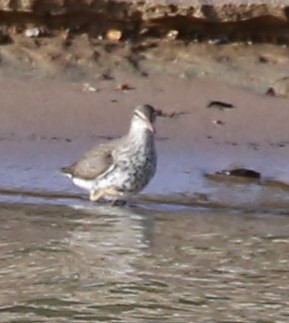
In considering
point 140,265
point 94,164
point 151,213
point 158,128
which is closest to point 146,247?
point 140,265

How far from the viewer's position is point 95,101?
10469mm

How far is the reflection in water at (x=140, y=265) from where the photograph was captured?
6762 mm

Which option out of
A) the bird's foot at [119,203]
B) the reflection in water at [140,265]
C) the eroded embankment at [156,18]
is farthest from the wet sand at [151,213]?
the eroded embankment at [156,18]

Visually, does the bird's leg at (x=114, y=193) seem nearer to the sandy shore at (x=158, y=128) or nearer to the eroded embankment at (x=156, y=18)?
the sandy shore at (x=158, y=128)

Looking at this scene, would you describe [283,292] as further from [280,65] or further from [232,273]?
[280,65]

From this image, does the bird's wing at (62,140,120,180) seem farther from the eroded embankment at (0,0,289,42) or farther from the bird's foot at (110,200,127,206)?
the eroded embankment at (0,0,289,42)

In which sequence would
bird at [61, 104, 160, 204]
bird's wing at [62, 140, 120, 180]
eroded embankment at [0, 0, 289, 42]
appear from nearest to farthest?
bird at [61, 104, 160, 204] < bird's wing at [62, 140, 120, 180] < eroded embankment at [0, 0, 289, 42]

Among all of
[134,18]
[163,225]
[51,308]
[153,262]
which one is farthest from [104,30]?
[51,308]

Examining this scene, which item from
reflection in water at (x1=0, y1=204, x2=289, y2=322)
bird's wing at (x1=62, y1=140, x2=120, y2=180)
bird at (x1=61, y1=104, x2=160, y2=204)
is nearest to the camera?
reflection in water at (x1=0, y1=204, x2=289, y2=322)

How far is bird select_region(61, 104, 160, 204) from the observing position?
874 cm

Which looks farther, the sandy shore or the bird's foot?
the sandy shore

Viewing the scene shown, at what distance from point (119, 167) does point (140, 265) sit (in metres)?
1.47

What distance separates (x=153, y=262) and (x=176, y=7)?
12.6ft

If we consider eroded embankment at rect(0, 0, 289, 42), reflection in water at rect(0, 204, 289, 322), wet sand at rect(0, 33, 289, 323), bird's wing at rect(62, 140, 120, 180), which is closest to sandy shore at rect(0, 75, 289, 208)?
wet sand at rect(0, 33, 289, 323)
